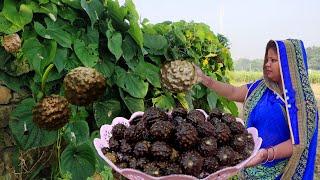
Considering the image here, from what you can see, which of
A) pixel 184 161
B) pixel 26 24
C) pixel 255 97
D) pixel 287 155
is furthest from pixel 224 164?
pixel 26 24

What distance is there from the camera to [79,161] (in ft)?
8.77

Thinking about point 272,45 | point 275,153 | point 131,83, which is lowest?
point 275,153

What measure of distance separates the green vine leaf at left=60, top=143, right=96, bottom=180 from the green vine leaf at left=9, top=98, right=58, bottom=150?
0.10m

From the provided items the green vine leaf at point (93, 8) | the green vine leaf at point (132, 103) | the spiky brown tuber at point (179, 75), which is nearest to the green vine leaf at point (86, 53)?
the green vine leaf at point (93, 8)

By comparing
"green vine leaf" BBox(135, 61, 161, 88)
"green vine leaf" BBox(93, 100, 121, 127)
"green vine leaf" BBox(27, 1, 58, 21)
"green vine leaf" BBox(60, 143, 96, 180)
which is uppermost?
"green vine leaf" BBox(27, 1, 58, 21)

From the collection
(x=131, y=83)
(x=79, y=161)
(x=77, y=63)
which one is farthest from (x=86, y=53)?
(x=79, y=161)

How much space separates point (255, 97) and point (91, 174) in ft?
2.84

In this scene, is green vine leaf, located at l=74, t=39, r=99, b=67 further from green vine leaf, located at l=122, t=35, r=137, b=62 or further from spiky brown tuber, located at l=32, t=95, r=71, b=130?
spiky brown tuber, located at l=32, t=95, r=71, b=130

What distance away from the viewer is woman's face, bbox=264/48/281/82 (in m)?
2.45

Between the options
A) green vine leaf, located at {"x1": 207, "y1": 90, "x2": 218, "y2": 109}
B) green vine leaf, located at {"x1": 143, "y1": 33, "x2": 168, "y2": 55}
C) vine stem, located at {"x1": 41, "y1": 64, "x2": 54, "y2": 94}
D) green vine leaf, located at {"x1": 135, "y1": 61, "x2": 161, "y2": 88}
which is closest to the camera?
vine stem, located at {"x1": 41, "y1": 64, "x2": 54, "y2": 94}

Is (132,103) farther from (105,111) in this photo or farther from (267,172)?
(267,172)

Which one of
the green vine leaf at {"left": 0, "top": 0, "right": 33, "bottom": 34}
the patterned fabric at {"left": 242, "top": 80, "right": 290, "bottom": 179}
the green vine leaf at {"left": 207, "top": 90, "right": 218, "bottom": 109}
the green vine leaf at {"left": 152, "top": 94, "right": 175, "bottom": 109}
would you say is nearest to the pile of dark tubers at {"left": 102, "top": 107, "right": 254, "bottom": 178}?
the patterned fabric at {"left": 242, "top": 80, "right": 290, "bottom": 179}

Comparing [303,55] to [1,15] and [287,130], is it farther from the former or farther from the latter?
[1,15]

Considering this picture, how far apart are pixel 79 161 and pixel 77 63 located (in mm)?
481
